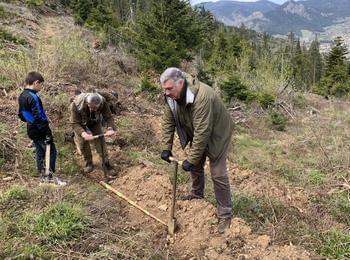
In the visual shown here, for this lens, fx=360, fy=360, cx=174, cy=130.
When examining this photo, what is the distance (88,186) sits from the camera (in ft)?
17.9

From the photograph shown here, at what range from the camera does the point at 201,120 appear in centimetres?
389

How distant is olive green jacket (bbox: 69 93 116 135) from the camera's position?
5461 millimetres

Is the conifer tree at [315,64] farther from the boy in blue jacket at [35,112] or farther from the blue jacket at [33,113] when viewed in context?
the blue jacket at [33,113]

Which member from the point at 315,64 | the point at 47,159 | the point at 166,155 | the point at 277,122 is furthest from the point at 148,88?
the point at 315,64

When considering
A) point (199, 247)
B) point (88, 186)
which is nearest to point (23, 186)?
point (88, 186)

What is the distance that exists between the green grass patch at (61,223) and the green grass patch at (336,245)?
8.73ft

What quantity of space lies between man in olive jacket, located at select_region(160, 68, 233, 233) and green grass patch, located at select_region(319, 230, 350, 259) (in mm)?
1097

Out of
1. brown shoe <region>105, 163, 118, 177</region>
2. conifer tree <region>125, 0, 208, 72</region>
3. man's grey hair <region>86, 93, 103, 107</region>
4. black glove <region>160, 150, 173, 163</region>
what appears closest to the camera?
black glove <region>160, 150, 173, 163</region>

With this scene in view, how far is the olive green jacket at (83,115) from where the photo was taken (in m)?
5.46

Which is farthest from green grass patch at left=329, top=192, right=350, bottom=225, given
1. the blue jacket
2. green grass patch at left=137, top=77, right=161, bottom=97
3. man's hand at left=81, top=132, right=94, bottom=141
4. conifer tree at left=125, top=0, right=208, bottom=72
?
conifer tree at left=125, top=0, right=208, bottom=72

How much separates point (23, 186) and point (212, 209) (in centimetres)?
247

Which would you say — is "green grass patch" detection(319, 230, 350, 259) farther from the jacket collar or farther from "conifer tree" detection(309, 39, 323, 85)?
"conifer tree" detection(309, 39, 323, 85)

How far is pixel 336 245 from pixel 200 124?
2.00 m

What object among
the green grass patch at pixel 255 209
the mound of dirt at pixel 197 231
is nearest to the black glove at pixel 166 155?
the mound of dirt at pixel 197 231
